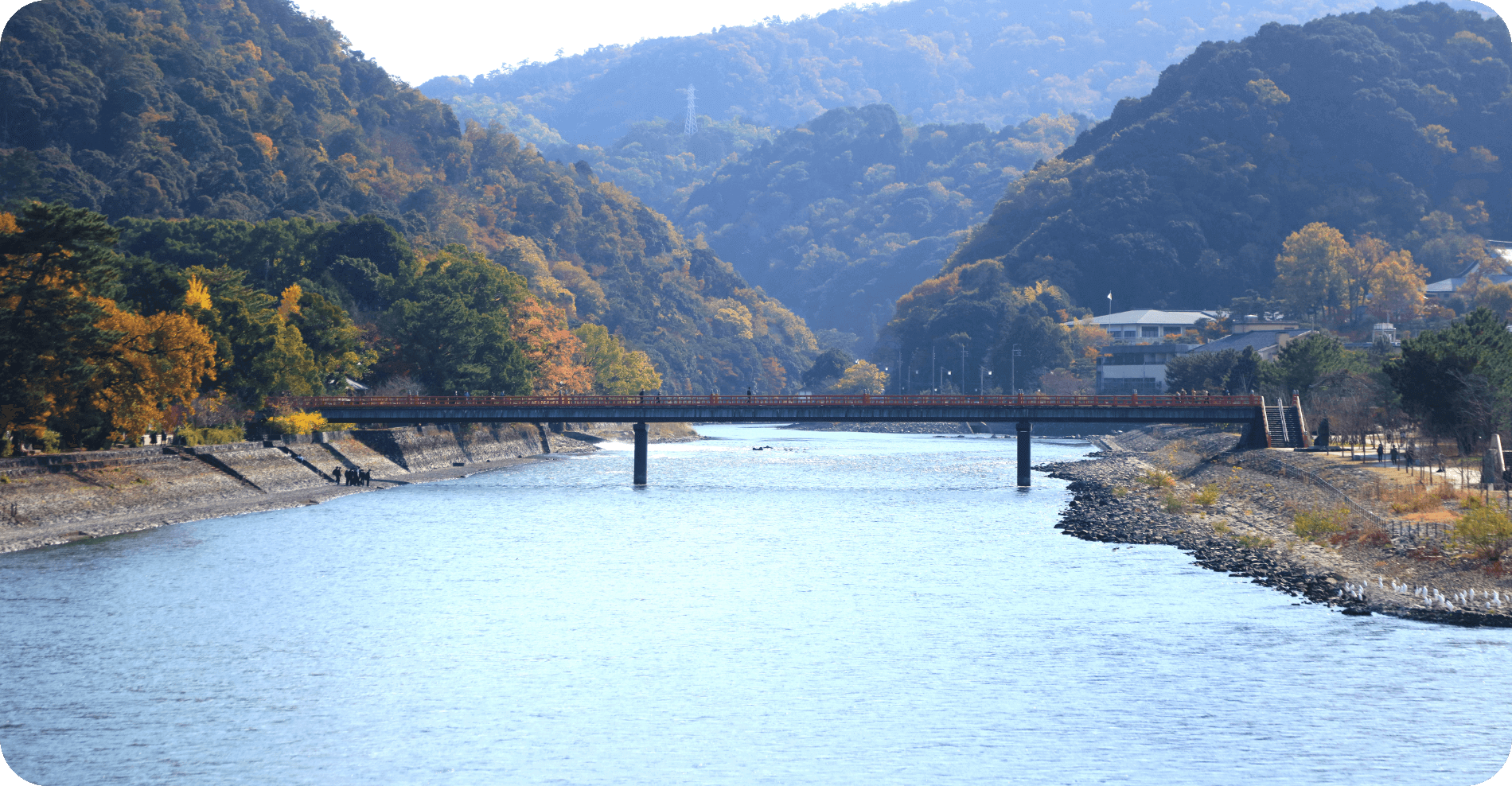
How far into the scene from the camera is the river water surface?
27094 mm

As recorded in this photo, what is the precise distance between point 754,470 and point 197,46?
118199 millimetres

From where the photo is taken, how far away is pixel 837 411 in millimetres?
93375

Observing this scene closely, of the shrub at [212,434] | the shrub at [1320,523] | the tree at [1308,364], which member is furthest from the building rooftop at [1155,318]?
the shrub at [212,434]

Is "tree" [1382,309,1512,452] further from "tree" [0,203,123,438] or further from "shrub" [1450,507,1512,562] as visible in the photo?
"tree" [0,203,123,438]

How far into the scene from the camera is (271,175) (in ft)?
545

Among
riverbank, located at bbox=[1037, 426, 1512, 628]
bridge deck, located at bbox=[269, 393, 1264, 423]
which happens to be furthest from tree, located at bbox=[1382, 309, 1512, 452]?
bridge deck, located at bbox=[269, 393, 1264, 423]

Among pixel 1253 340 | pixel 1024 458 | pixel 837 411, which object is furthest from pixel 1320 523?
pixel 1253 340

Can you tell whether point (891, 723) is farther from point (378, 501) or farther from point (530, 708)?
point (378, 501)

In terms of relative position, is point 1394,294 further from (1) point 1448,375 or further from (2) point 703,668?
(2) point 703,668

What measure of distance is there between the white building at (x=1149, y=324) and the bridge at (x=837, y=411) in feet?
301

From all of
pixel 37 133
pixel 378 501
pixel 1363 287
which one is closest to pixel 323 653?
pixel 378 501

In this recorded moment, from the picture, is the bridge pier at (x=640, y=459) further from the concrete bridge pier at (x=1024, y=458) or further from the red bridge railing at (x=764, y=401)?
the concrete bridge pier at (x=1024, y=458)

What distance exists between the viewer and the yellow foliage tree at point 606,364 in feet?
555

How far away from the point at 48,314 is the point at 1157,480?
216 feet
